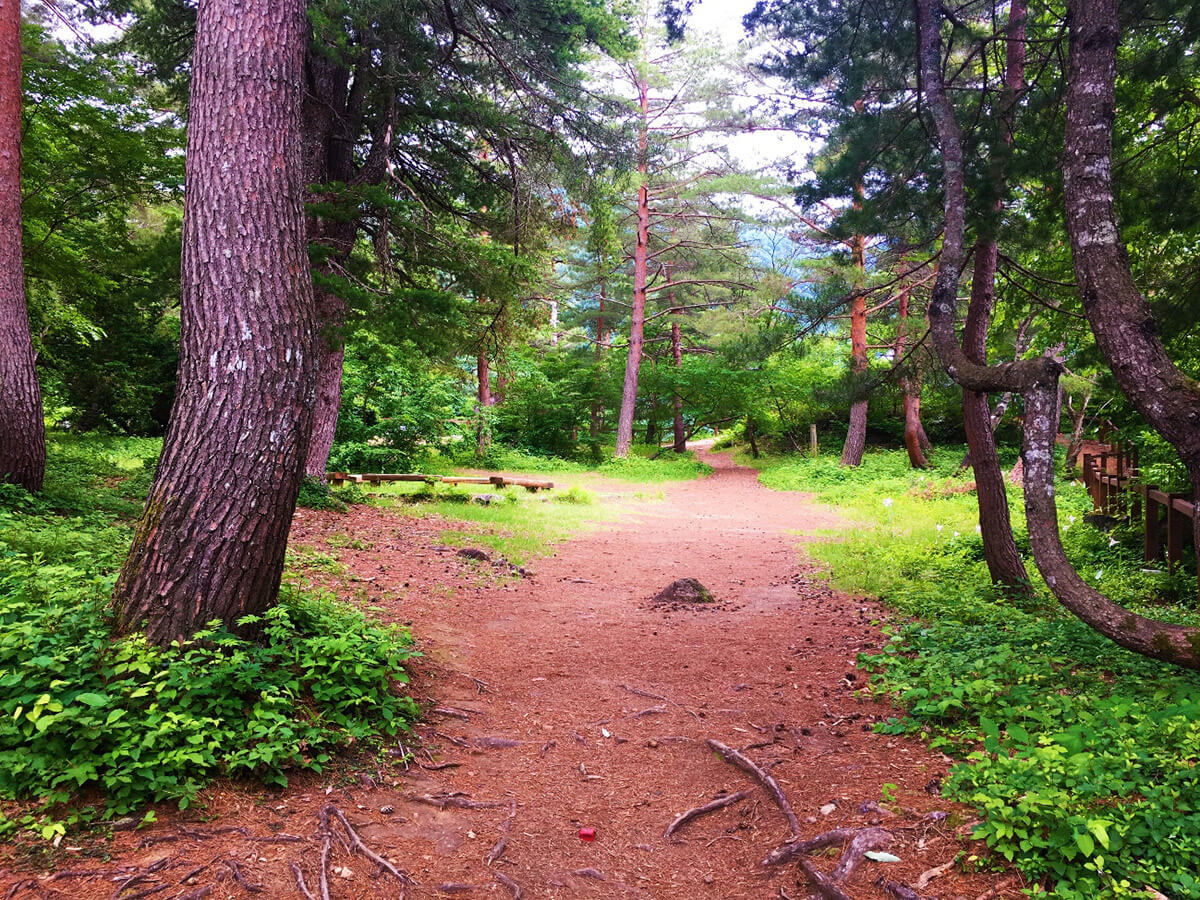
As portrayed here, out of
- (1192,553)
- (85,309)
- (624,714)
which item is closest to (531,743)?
(624,714)

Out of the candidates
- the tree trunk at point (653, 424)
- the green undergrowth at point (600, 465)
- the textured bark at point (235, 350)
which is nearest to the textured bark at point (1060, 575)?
the textured bark at point (235, 350)

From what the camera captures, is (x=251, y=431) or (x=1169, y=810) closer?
(x=1169, y=810)

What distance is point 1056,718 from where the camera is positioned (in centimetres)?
339

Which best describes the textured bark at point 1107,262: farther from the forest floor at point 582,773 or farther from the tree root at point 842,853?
the tree root at point 842,853

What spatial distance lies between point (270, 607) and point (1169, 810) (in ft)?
13.6

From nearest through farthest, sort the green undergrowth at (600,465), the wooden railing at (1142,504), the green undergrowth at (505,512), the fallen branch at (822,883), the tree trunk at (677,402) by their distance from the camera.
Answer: the fallen branch at (822,883) → the wooden railing at (1142,504) → the green undergrowth at (505,512) → the green undergrowth at (600,465) → the tree trunk at (677,402)

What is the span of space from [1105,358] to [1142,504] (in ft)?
20.7

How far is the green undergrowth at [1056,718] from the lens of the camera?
2342mm

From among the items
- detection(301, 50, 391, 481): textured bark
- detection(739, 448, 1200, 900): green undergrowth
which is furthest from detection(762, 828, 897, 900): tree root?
detection(301, 50, 391, 481): textured bark

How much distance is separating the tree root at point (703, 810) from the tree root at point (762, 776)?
124 millimetres

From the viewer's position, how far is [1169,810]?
2408 mm

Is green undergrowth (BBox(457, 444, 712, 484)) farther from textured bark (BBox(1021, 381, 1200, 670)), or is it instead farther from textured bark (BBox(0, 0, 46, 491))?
textured bark (BBox(1021, 381, 1200, 670))

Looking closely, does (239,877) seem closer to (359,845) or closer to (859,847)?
(359,845)

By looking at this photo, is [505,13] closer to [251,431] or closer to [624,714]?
[251,431]
